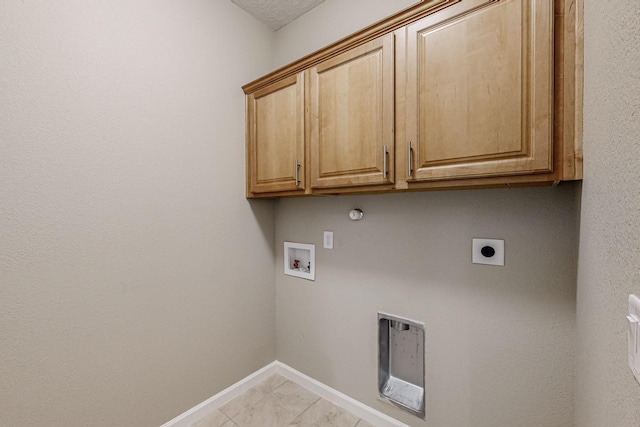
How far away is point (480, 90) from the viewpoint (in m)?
1.03

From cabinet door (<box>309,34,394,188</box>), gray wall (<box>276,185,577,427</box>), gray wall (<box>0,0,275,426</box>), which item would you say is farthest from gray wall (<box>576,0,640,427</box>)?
gray wall (<box>0,0,275,426</box>)

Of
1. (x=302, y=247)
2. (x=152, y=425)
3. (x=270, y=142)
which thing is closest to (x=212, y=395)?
(x=152, y=425)

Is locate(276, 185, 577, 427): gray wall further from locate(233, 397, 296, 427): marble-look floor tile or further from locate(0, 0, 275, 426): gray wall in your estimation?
locate(0, 0, 275, 426): gray wall

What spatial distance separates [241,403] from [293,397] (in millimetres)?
350

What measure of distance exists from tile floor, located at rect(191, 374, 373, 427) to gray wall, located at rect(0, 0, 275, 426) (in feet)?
0.52

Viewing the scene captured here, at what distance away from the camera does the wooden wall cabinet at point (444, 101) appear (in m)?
0.90

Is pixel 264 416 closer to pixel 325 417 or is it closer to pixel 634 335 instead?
pixel 325 417

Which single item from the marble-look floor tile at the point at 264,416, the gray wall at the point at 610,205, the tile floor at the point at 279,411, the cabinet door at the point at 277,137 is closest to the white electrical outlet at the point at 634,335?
the gray wall at the point at 610,205

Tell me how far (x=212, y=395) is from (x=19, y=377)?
3.24ft

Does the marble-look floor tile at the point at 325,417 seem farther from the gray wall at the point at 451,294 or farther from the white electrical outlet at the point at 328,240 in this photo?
the white electrical outlet at the point at 328,240

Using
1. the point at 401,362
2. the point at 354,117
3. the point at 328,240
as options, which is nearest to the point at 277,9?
the point at 354,117

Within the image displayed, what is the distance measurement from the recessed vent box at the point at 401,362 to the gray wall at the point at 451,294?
0.19 feet

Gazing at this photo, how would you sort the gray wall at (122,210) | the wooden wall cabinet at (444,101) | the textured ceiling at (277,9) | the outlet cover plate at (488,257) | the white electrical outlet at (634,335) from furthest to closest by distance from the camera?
the textured ceiling at (277,9), the outlet cover plate at (488,257), the gray wall at (122,210), the wooden wall cabinet at (444,101), the white electrical outlet at (634,335)

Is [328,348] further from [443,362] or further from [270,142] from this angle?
[270,142]
